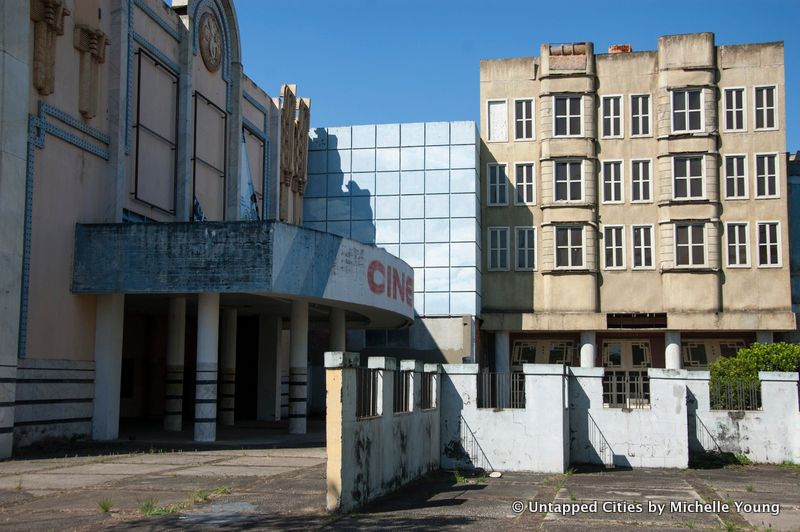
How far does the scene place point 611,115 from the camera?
4572 cm

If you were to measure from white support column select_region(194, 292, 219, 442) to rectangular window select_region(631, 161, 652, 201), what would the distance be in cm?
2577

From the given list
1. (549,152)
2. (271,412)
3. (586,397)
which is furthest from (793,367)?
(271,412)

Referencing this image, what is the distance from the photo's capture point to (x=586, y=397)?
22.0 meters

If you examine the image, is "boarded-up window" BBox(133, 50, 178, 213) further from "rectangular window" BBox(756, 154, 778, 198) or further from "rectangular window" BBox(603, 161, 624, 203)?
"rectangular window" BBox(756, 154, 778, 198)

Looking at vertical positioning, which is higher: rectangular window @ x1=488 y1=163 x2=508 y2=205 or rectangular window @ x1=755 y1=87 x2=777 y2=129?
rectangular window @ x1=755 y1=87 x2=777 y2=129

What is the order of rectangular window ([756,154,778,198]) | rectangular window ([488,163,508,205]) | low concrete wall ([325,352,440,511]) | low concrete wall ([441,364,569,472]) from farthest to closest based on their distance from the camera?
rectangular window ([488,163,508,205])
rectangular window ([756,154,778,198])
low concrete wall ([441,364,569,472])
low concrete wall ([325,352,440,511])

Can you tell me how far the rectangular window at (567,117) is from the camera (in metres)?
45.6

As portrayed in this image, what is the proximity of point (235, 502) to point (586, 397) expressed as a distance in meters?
10.3

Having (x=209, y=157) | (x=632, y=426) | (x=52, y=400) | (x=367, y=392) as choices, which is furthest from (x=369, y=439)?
(x=209, y=157)

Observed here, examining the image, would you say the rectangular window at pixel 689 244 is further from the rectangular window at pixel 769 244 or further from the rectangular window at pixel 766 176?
the rectangular window at pixel 766 176

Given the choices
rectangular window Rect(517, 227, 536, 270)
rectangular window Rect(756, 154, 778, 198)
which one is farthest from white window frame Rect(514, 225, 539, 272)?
rectangular window Rect(756, 154, 778, 198)

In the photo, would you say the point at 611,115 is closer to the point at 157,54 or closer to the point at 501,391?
the point at 157,54

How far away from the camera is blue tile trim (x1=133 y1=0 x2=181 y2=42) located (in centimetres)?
2761

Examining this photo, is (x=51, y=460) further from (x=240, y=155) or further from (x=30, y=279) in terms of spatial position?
(x=240, y=155)
